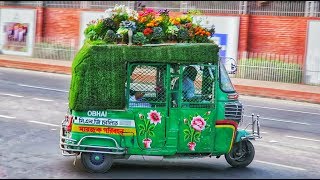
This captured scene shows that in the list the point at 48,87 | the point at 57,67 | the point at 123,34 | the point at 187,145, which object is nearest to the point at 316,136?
the point at 187,145

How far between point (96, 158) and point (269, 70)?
19717mm

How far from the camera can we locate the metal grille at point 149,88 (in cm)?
1075

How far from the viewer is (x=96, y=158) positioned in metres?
10.8

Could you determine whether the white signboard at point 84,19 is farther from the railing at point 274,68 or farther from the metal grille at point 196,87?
the metal grille at point 196,87

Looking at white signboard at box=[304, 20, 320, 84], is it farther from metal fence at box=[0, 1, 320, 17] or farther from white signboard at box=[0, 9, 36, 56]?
white signboard at box=[0, 9, 36, 56]

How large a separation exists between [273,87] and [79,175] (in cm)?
1662

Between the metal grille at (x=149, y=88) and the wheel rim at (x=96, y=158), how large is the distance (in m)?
1.06

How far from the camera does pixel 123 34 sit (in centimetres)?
1085

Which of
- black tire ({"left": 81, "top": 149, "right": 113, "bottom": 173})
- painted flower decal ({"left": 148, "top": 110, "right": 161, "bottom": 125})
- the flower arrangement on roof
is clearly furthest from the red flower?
black tire ({"left": 81, "top": 149, "right": 113, "bottom": 173})

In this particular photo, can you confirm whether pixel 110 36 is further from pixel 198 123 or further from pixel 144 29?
pixel 198 123

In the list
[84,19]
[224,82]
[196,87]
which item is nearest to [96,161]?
[196,87]

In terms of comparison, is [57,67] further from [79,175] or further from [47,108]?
[79,175]

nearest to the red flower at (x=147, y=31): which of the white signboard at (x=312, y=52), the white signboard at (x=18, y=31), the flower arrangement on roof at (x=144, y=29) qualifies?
the flower arrangement on roof at (x=144, y=29)

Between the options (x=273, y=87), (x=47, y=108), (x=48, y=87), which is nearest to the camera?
(x=47, y=108)
